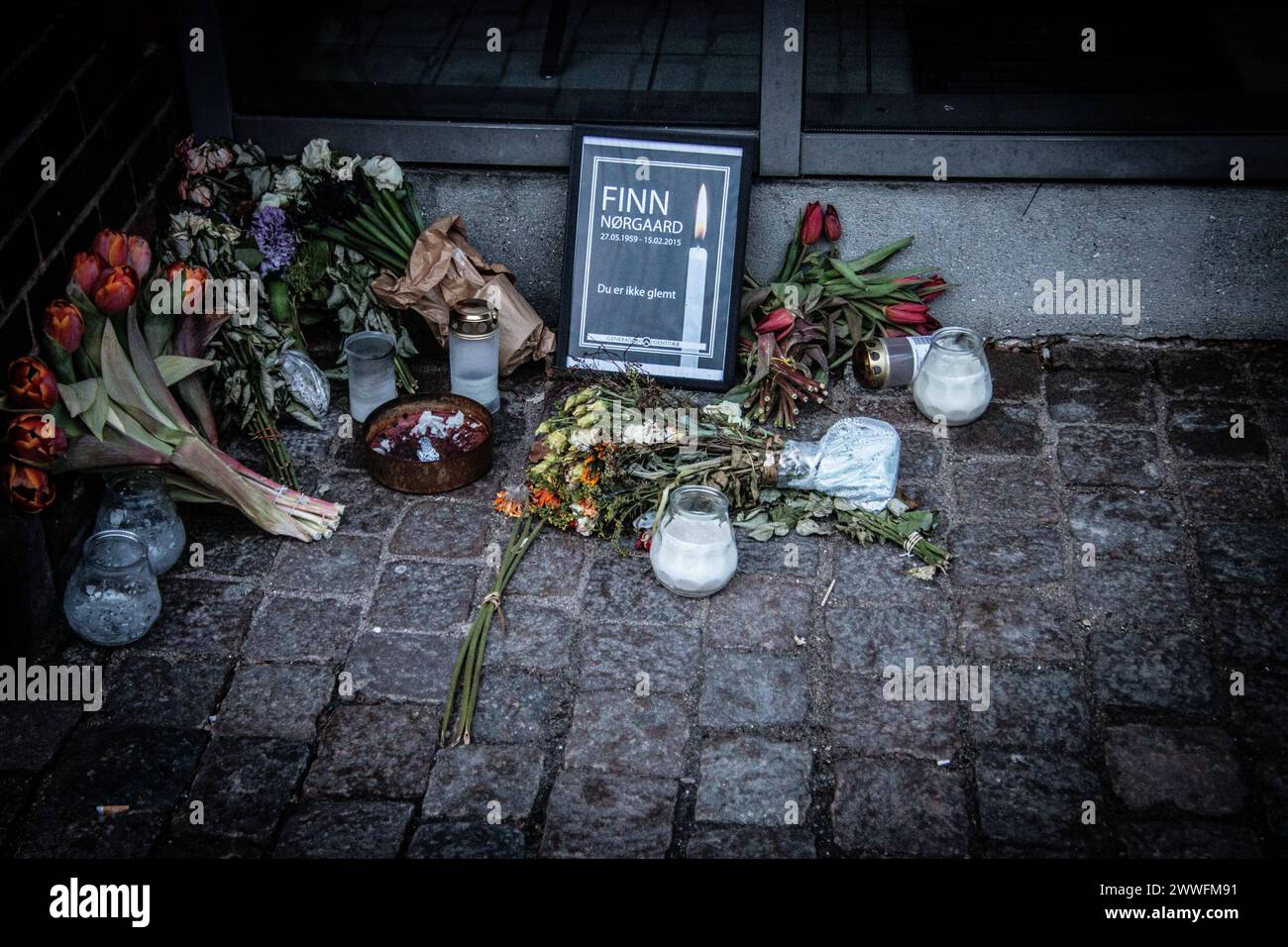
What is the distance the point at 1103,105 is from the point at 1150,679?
8.81 ft

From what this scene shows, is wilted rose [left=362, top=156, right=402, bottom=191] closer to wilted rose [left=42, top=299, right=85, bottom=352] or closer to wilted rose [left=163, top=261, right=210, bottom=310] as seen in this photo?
wilted rose [left=163, top=261, right=210, bottom=310]

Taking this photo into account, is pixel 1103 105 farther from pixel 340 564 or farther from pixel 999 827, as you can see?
→ pixel 340 564

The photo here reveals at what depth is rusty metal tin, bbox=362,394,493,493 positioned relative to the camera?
15.2 feet

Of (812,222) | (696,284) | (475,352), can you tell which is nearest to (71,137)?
(475,352)

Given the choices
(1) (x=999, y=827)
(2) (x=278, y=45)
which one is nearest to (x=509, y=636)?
(1) (x=999, y=827)

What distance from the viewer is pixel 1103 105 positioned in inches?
209

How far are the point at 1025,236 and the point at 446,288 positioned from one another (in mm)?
2535

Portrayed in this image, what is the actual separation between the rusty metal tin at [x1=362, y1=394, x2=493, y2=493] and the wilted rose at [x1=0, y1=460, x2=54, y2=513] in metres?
1.26

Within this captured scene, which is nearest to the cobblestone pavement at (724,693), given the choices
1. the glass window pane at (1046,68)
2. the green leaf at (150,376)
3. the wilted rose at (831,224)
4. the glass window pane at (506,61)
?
Answer: the green leaf at (150,376)

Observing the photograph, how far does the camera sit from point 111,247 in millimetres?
4129

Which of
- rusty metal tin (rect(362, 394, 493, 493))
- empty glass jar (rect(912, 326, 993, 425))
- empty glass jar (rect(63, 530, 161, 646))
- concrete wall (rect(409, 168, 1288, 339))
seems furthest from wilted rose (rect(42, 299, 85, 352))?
empty glass jar (rect(912, 326, 993, 425))

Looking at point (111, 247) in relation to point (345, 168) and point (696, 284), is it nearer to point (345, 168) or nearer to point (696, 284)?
point (345, 168)

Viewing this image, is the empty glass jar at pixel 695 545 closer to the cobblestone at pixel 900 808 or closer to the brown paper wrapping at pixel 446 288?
the cobblestone at pixel 900 808

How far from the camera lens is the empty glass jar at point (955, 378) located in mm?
4914
